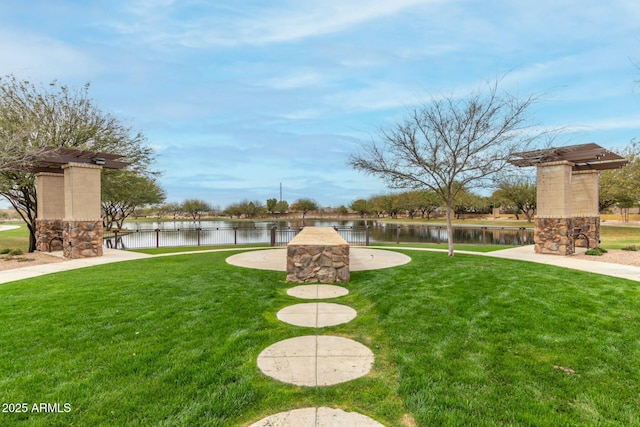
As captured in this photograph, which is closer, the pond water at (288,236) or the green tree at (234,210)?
the pond water at (288,236)

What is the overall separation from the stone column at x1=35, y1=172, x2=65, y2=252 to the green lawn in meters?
7.59

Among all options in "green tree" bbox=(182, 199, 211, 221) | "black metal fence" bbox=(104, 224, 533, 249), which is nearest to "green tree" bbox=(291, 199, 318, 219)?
"green tree" bbox=(182, 199, 211, 221)

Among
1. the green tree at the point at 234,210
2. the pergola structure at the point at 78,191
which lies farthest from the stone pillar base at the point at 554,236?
the green tree at the point at 234,210

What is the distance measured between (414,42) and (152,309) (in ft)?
35.3

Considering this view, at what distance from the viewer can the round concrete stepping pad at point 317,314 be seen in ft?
14.3

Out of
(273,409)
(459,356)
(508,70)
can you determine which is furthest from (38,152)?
(508,70)

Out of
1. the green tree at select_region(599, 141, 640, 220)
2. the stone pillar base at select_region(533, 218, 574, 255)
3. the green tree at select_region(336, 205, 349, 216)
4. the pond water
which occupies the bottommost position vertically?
the pond water

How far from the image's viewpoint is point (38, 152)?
8945mm

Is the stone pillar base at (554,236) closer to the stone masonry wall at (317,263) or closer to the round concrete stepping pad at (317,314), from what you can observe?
the stone masonry wall at (317,263)

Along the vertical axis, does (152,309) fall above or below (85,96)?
below

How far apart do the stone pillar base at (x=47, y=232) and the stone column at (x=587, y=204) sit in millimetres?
20673

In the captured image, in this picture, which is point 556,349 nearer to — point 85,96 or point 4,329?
point 4,329

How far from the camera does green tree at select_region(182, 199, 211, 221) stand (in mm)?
75125

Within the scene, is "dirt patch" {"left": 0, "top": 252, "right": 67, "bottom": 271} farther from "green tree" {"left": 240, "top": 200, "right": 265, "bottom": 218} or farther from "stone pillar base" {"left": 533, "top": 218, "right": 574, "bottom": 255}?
"green tree" {"left": 240, "top": 200, "right": 265, "bottom": 218}
